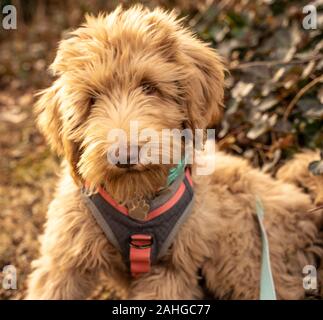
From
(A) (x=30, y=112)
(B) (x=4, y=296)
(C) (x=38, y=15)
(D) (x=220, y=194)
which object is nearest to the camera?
(D) (x=220, y=194)

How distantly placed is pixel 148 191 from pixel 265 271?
0.77 m

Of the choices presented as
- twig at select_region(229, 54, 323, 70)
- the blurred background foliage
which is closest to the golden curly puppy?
the blurred background foliage

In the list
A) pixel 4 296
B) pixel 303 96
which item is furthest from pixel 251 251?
pixel 4 296

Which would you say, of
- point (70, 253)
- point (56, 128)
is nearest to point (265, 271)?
point (70, 253)

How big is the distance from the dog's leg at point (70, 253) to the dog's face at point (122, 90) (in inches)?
9.3

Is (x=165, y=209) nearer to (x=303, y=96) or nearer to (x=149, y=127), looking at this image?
(x=149, y=127)

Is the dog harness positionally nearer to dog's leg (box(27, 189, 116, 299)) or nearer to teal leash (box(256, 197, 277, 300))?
dog's leg (box(27, 189, 116, 299))

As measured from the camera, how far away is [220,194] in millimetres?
3229

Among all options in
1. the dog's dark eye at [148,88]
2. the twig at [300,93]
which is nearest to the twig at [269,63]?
the twig at [300,93]

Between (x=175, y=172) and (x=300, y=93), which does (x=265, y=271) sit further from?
(x=300, y=93)

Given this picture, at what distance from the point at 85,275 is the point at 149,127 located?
93cm

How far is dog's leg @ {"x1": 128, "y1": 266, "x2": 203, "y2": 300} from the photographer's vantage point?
2891 millimetres

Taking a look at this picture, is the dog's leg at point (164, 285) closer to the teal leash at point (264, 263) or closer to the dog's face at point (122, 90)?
the teal leash at point (264, 263)

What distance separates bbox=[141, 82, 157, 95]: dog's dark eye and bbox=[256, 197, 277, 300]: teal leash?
0.97 meters
